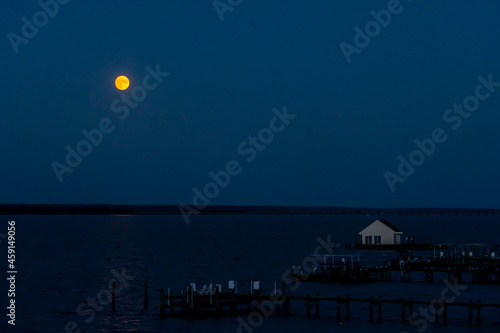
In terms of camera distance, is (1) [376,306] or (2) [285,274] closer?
(1) [376,306]

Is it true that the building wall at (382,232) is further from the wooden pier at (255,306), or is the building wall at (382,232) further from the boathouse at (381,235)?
the wooden pier at (255,306)

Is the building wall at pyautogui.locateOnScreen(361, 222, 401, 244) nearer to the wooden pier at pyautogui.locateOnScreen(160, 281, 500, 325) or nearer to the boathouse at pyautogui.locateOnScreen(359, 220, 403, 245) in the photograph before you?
the boathouse at pyautogui.locateOnScreen(359, 220, 403, 245)

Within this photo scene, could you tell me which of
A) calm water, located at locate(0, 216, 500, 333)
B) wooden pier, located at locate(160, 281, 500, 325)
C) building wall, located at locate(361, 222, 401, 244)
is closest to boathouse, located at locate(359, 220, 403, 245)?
building wall, located at locate(361, 222, 401, 244)

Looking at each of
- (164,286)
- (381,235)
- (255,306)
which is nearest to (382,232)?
(381,235)

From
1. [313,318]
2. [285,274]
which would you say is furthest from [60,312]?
[285,274]

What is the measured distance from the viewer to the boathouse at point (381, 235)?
122312mm

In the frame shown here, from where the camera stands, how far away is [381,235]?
4865 inches

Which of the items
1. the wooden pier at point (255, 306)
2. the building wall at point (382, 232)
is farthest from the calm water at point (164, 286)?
the building wall at point (382, 232)

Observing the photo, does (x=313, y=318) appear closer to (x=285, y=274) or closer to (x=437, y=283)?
(x=437, y=283)

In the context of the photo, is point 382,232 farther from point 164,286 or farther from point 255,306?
point 255,306

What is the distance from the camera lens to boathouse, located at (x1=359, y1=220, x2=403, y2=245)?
122m

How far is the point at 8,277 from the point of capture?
83.1m

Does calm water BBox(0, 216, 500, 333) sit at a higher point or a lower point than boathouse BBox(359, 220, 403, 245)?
lower

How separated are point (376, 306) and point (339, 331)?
12.3m
